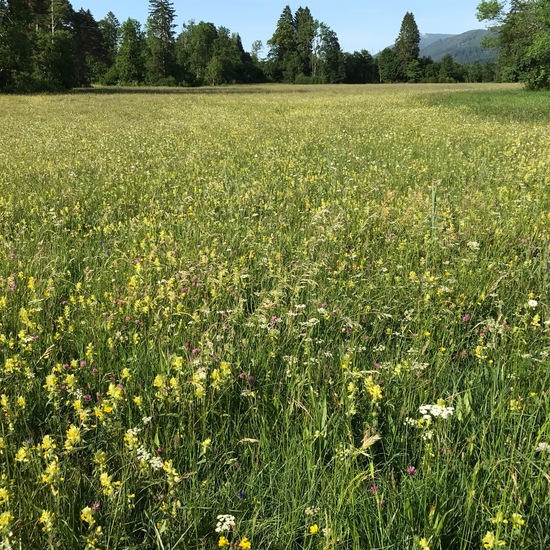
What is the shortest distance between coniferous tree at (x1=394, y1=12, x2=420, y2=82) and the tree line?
0.26m

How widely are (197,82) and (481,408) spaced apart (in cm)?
9202

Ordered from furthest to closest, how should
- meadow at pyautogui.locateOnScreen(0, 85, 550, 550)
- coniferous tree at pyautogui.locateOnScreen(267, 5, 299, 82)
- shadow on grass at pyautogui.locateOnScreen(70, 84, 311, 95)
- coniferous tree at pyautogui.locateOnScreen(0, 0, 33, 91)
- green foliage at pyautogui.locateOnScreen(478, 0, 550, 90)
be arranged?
coniferous tree at pyautogui.locateOnScreen(267, 5, 299, 82) → shadow on grass at pyautogui.locateOnScreen(70, 84, 311, 95) → coniferous tree at pyautogui.locateOnScreen(0, 0, 33, 91) → green foliage at pyautogui.locateOnScreen(478, 0, 550, 90) → meadow at pyautogui.locateOnScreen(0, 85, 550, 550)

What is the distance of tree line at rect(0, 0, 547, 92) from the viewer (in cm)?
4847

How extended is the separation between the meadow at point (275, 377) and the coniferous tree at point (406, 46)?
5213 inches

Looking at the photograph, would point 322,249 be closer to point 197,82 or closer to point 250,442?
point 250,442

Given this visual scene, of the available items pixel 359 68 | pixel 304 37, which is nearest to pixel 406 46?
pixel 359 68

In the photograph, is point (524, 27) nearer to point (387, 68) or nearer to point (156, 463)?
point (156, 463)

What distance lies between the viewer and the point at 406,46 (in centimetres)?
12781

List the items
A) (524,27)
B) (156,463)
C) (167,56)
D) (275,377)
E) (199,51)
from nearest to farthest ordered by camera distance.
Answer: (156,463) < (275,377) < (524,27) < (167,56) < (199,51)

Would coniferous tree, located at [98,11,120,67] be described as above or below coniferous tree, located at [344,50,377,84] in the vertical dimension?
above

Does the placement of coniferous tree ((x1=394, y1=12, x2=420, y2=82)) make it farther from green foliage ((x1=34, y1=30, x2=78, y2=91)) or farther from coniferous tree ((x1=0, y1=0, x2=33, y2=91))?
coniferous tree ((x1=0, y1=0, x2=33, y2=91))

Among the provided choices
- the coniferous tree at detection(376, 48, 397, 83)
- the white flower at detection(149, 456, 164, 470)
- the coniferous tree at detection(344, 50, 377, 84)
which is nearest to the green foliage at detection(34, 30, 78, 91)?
the white flower at detection(149, 456, 164, 470)

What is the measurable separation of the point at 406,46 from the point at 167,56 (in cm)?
7296

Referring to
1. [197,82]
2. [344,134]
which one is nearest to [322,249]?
[344,134]
